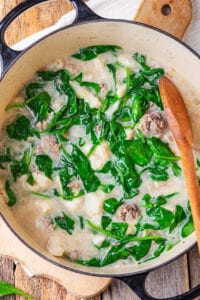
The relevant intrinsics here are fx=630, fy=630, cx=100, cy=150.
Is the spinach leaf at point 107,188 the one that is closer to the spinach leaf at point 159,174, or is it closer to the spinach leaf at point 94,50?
the spinach leaf at point 159,174

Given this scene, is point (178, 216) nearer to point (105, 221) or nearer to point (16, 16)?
point (105, 221)

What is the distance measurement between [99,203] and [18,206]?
14.4 inches

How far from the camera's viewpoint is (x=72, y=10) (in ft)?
9.91

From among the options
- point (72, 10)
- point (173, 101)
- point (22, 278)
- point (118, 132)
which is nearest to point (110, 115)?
point (118, 132)

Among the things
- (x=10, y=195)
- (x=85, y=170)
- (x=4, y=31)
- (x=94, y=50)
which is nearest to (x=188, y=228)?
(x=85, y=170)

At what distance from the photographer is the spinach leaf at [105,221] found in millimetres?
2826

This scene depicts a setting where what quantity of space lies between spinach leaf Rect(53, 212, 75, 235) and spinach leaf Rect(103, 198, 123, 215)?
163mm

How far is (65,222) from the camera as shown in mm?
2822

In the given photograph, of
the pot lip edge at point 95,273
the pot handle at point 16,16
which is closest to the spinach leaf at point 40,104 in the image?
the pot handle at point 16,16

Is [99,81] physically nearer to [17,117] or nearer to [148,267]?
[17,117]

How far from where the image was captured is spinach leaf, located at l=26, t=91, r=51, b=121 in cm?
286

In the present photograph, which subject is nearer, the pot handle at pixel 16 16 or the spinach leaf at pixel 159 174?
the pot handle at pixel 16 16

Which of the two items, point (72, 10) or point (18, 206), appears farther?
point (72, 10)

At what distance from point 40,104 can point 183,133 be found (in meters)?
0.67
